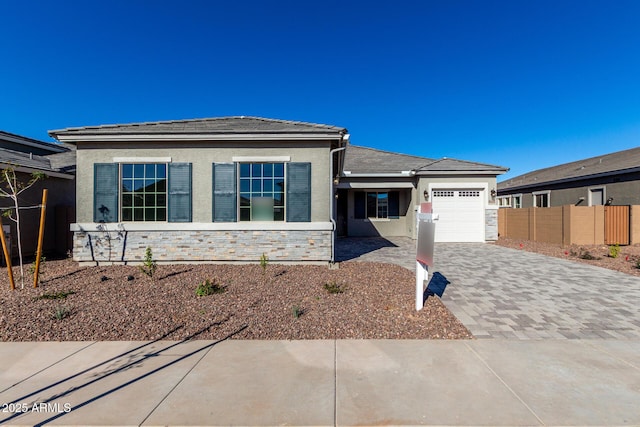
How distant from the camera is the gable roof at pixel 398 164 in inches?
531

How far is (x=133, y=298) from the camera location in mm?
5340

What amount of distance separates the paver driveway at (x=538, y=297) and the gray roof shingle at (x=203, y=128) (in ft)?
14.9

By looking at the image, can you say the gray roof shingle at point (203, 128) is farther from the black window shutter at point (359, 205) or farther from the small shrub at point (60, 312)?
the black window shutter at point (359, 205)

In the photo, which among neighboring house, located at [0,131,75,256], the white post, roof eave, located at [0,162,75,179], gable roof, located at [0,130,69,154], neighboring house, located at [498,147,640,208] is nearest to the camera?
the white post

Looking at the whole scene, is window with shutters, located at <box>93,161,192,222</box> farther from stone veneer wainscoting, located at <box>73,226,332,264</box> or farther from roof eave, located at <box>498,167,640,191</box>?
roof eave, located at <box>498,167,640,191</box>

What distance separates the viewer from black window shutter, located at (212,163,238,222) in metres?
7.97

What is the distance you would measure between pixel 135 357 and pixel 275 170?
560cm

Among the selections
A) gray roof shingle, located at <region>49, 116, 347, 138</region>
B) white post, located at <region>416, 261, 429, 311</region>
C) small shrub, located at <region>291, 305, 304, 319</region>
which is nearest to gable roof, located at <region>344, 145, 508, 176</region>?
gray roof shingle, located at <region>49, 116, 347, 138</region>

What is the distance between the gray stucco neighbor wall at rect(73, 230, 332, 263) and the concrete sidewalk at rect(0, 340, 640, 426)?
13.9 ft

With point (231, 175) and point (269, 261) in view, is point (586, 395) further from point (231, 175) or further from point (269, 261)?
point (231, 175)

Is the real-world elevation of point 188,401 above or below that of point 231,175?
below

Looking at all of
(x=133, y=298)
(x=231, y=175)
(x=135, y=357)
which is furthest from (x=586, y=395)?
(x=231, y=175)

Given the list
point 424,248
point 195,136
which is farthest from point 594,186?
point 195,136

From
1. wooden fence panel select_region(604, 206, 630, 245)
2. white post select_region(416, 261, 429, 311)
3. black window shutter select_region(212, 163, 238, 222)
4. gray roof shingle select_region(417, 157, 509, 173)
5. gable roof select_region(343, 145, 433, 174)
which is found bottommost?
white post select_region(416, 261, 429, 311)
